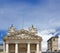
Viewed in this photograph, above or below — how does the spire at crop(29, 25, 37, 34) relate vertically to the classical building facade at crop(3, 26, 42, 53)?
above

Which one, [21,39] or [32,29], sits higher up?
[32,29]

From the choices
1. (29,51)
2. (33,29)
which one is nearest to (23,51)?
(29,51)

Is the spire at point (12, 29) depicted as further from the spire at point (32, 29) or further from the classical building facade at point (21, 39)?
the spire at point (32, 29)

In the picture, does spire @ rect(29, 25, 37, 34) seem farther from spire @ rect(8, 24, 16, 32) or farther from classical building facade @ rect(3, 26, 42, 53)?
spire @ rect(8, 24, 16, 32)

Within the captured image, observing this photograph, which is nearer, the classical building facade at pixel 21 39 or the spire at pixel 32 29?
the classical building facade at pixel 21 39

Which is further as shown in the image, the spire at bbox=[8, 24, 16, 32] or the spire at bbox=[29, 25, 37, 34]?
the spire at bbox=[29, 25, 37, 34]

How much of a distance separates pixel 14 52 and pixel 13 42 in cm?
300

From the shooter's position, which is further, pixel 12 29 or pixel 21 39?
pixel 12 29

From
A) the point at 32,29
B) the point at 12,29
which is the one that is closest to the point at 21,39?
the point at 12,29

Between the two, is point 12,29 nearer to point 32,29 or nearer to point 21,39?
point 21,39

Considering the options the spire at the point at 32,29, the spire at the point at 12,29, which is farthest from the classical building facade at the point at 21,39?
the spire at the point at 32,29

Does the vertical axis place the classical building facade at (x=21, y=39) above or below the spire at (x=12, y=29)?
below

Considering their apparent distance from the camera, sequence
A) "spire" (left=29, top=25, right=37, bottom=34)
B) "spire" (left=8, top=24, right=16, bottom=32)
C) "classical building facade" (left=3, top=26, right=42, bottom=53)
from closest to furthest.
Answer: "classical building facade" (left=3, top=26, right=42, bottom=53) < "spire" (left=8, top=24, right=16, bottom=32) < "spire" (left=29, top=25, right=37, bottom=34)

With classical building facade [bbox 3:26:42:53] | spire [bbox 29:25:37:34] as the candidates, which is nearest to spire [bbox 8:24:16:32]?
classical building facade [bbox 3:26:42:53]
